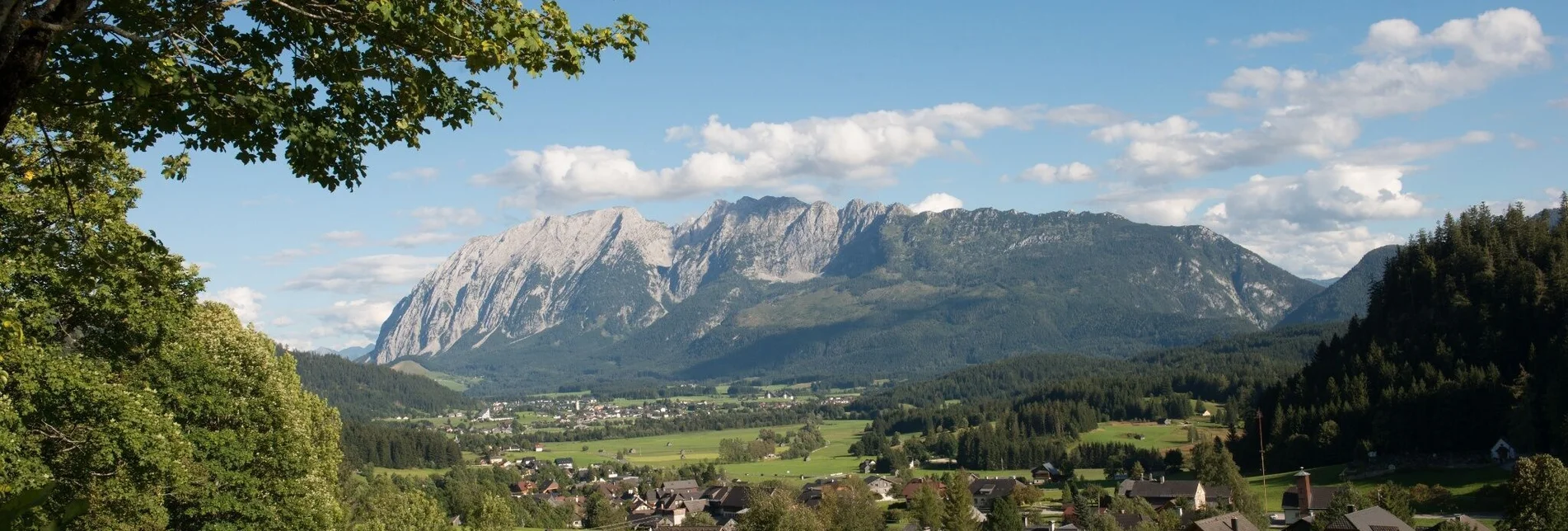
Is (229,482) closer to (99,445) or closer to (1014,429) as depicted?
(99,445)

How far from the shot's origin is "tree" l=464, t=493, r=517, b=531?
164ft

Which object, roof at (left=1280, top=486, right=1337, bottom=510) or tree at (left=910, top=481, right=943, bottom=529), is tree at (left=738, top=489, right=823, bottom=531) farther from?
roof at (left=1280, top=486, right=1337, bottom=510)

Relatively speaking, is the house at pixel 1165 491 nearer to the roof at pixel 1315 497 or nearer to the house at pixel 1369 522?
the roof at pixel 1315 497

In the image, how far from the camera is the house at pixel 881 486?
5468 inches

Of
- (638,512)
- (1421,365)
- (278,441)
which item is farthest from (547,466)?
(278,441)

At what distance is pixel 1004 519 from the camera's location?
85.1 meters

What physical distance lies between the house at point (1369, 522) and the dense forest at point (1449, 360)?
4037cm

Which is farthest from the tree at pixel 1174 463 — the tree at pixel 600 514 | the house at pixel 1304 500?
the tree at pixel 600 514

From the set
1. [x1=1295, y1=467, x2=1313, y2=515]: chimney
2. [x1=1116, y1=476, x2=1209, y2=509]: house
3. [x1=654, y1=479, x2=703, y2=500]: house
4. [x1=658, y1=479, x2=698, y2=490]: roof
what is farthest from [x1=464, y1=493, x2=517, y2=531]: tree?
[x1=658, y1=479, x2=698, y2=490]: roof

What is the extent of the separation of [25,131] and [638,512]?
119 m

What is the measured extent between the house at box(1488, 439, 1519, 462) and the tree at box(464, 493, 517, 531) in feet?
284

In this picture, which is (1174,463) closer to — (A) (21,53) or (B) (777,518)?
(B) (777,518)

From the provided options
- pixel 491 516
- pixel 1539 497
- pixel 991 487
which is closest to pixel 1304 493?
pixel 1539 497

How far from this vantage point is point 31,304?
675 inches
